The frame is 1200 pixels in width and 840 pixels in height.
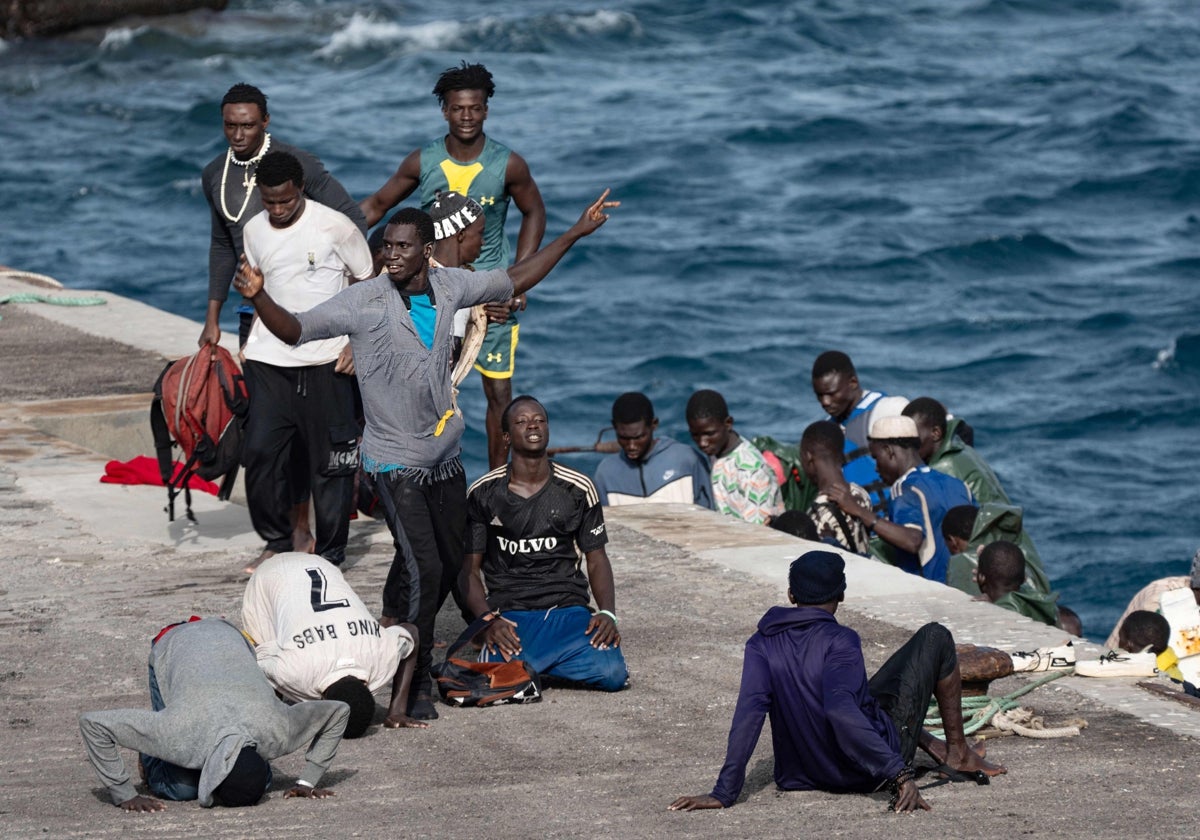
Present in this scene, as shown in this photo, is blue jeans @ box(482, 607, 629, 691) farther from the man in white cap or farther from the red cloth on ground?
the red cloth on ground

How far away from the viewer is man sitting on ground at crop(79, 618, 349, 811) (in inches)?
250

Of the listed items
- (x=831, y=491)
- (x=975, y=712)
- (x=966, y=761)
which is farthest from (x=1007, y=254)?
(x=966, y=761)

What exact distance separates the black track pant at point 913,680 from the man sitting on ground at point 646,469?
4.62 metres

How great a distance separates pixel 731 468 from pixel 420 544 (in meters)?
4.65

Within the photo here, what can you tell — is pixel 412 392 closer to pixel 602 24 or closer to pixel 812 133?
pixel 812 133

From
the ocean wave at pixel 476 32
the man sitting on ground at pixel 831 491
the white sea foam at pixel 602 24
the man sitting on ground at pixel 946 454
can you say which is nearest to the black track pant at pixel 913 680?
the man sitting on ground at pixel 831 491

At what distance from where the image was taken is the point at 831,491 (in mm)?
11133

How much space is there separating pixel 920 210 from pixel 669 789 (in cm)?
2303

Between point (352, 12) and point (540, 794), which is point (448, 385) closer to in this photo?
point (540, 794)

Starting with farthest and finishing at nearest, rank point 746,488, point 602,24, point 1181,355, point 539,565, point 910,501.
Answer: point 602,24 → point 1181,355 → point 746,488 → point 910,501 → point 539,565

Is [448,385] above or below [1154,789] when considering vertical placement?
above

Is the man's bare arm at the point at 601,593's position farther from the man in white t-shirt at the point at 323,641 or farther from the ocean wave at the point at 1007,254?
the ocean wave at the point at 1007,254

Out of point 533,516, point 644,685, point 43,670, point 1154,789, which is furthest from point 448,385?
point 1154,789

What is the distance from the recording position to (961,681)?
723 cm
